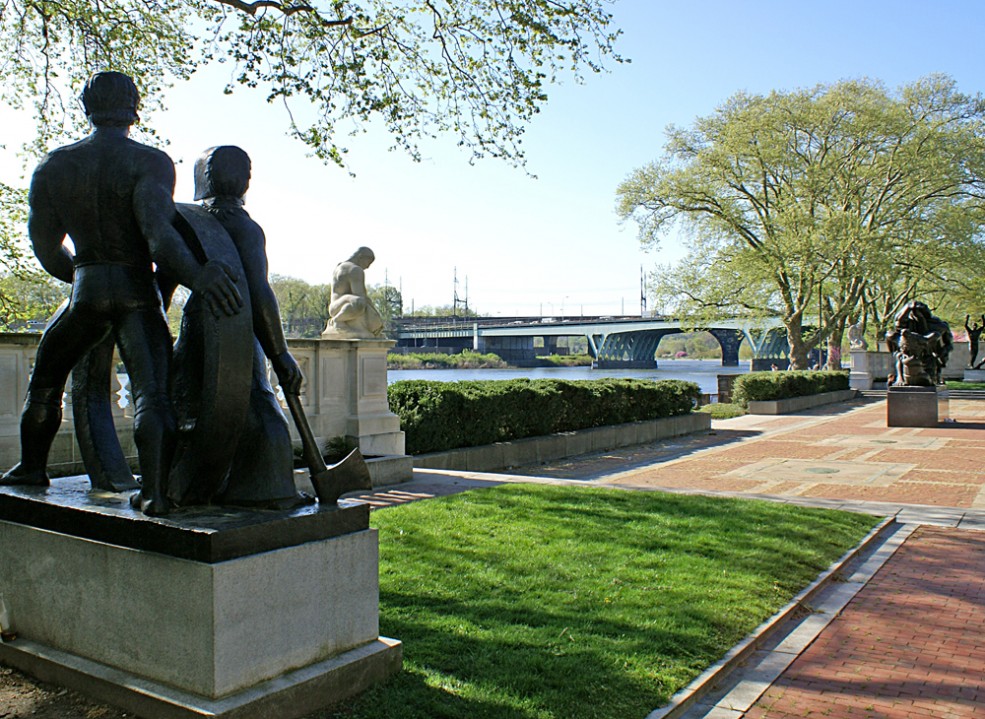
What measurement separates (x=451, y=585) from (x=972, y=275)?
33.7 meters

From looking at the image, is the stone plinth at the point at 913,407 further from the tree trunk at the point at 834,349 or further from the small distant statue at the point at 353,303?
the tree trunk at the point at 834,349

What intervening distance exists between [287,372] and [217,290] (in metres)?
0.66

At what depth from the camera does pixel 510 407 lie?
1455cm

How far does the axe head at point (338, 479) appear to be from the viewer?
4.12 metres

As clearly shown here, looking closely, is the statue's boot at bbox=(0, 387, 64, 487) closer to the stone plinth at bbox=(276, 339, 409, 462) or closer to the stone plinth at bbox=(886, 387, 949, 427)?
the stone plinth at bbox=(276, 339, 409, 462)

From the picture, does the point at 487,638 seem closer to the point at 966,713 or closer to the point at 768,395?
the point at 966,713

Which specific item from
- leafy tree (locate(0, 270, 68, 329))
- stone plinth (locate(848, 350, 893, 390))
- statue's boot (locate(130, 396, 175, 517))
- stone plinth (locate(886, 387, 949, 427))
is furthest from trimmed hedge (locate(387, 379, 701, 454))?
stone plinth (locate(848, 350, 893, 390))

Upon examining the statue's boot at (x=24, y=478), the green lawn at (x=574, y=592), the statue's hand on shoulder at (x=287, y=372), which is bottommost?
the green lawn at (x=574, y=592)

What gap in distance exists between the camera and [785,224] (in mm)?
32781

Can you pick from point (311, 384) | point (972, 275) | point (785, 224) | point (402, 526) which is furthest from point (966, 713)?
point (972, 275)

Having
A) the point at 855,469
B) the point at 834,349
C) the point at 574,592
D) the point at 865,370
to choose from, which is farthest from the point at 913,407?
the point at 865,370

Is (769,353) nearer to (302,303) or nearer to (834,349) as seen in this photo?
(834,349)

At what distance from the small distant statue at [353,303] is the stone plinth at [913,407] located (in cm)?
1498

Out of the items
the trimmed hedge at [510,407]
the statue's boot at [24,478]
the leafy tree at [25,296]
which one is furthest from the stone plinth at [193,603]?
the leafy tree at [25,296]
